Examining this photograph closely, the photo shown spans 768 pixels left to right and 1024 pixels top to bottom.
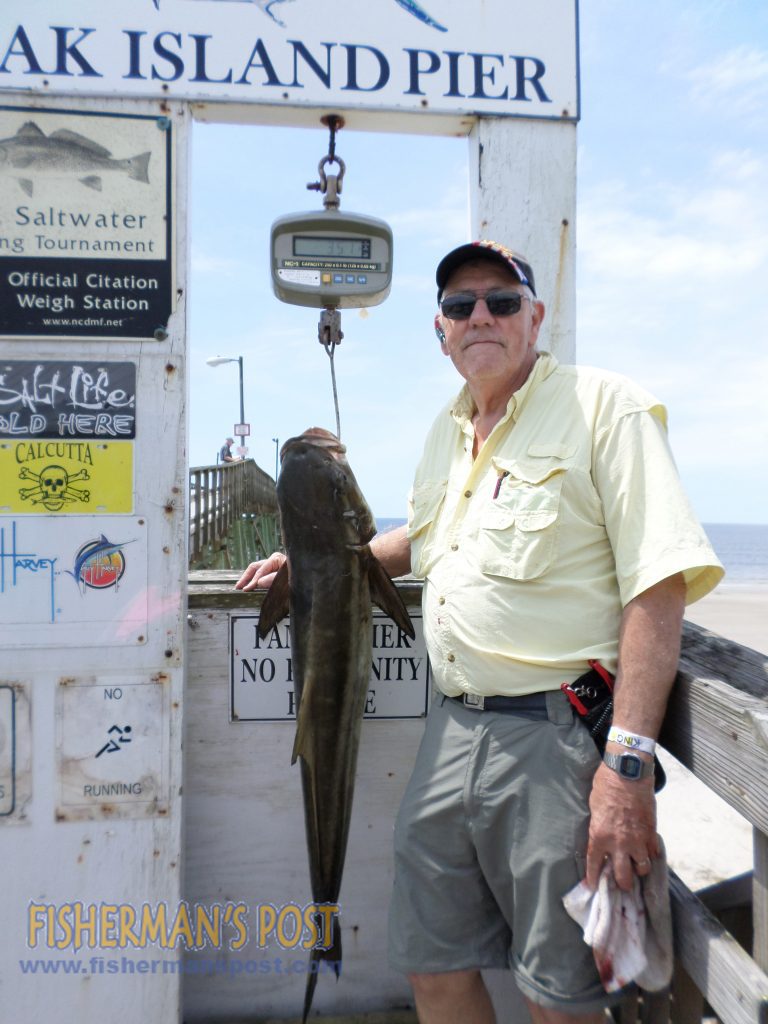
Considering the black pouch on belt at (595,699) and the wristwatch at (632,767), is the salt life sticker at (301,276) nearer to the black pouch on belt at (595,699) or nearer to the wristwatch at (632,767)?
the black pouch on belt at (595,699)

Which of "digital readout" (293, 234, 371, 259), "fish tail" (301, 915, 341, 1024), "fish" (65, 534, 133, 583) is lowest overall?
"fish tail" (301, 915, 341, 1024)

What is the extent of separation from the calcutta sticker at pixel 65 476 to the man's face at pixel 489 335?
1104 millimetres

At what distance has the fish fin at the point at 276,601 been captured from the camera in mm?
2582

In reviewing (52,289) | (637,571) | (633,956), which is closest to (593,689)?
(637,571)

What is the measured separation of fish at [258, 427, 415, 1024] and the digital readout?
2.45 ft

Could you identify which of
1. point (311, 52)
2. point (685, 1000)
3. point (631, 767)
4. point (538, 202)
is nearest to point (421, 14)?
point (311, 52)

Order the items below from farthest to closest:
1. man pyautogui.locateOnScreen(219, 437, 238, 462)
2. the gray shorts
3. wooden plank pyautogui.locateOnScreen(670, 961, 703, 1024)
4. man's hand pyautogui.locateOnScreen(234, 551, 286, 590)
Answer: man pyautogui.locateOnScreen(219, 437, 238, 462), man's hand pyautogui.locateOnScreen(234, 551, 286, 590), wooden plank pyautogui.locateOnScreen(670, 961, 703, 1024), the gray shorts

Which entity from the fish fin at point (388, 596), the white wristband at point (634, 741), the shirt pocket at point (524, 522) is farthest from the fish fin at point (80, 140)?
the white wristband at point (634, 741)

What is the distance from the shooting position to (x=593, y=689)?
74.3 inches

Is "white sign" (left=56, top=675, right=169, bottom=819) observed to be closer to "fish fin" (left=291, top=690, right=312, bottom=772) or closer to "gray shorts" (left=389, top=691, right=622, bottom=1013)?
"fish fin" (left=291, top=690, right=312, bottom=772)

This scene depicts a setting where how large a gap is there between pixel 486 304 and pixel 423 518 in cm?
65

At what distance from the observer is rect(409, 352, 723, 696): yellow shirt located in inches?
71.7

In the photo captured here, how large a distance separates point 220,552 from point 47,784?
10.7 m

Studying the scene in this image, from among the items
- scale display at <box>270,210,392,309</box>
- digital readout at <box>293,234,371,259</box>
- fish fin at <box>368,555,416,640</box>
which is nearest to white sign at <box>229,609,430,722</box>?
fish fin at <box>368,555,416,640</box>
